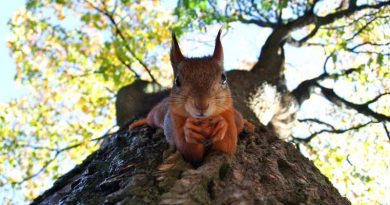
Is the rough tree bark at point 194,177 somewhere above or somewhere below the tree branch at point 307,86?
below

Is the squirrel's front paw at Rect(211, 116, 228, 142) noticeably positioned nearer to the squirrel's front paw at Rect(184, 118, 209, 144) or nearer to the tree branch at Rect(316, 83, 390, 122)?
the squirrel's front paw at Rect(184, 118, 209, 144)

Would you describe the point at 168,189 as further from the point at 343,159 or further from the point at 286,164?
the point at 343,159

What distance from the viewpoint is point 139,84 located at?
6.58 meters

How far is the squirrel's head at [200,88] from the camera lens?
245cm

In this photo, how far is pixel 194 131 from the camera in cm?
256

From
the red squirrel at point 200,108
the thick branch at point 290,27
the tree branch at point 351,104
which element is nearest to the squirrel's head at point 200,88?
the red squirrel at point 200,108

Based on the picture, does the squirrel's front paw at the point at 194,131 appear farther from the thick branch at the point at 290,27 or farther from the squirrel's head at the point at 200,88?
the thick branch at the point at 290,27

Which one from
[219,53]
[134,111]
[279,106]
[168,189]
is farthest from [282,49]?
[168,189]

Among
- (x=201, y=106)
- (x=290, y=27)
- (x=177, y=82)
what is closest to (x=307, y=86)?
(x=290, y=27)

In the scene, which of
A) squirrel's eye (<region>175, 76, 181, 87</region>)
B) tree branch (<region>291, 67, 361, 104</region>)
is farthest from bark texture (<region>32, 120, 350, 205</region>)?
tree branch (<region>291, 67, 361, 104</region>)

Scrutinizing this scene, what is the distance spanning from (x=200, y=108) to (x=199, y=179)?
41 cm

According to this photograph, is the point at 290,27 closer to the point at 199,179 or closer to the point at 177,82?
the point at 177,82

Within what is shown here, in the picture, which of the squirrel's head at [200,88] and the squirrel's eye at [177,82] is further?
the squirrel's eye at [177,82]

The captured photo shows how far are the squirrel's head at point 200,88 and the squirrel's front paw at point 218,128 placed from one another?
0.15 ft
